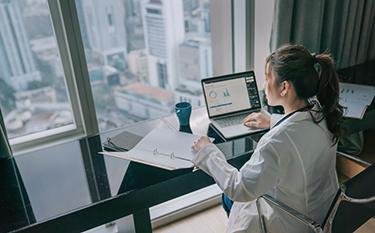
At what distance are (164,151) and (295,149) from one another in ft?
1.75

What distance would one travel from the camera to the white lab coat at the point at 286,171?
1.12 m

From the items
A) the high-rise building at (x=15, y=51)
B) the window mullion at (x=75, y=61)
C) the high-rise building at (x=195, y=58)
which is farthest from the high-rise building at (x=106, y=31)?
the high-rise building at (x=195, y=58)

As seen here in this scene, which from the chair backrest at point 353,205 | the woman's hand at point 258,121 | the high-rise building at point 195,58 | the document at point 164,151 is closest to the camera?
the chair backrest at point 353,205

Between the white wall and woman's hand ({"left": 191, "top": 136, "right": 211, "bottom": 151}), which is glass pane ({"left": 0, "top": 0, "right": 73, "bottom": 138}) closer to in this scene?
woman's hand ({"left": 191, "top": 136, "right": 211, "bottom": 151})

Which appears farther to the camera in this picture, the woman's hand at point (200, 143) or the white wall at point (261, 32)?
the white wall at point (261, 32)

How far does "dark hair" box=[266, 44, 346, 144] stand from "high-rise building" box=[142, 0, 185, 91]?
1.11m

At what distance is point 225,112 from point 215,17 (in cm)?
94

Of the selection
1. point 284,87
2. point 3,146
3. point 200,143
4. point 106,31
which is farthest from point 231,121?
point 3,146

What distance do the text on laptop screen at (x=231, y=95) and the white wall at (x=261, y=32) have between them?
502 millimetres

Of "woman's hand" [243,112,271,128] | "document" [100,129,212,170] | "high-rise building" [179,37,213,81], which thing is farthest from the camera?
"high-rise building" [179,37,213,81]

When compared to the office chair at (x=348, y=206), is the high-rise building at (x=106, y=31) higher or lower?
higher

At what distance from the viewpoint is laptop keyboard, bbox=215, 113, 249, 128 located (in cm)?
168

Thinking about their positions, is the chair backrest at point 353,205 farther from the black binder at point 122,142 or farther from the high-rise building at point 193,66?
the high-rise building at point 193,66

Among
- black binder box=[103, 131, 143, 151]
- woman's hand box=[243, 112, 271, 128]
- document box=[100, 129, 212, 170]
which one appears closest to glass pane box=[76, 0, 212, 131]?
black binder box=[103, 131, 143, 151]
